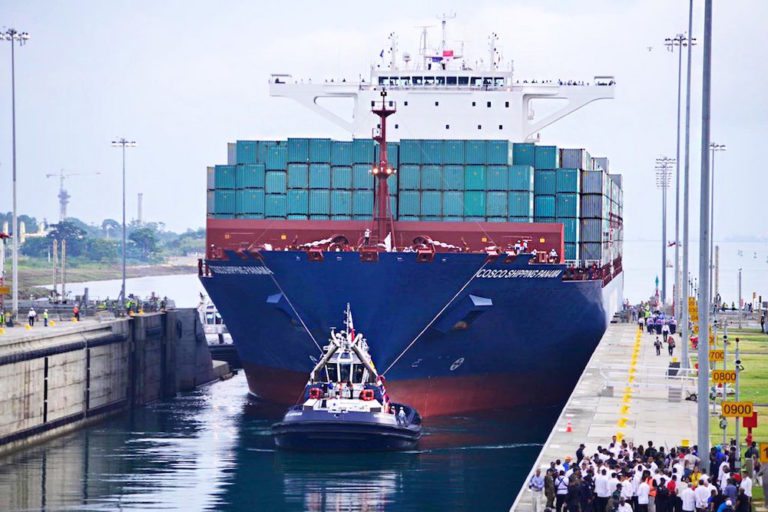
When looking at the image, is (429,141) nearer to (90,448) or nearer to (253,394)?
(253,394)

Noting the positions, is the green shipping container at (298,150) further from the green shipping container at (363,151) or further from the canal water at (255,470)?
the canal water at (255,470)

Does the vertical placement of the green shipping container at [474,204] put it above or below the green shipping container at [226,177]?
below

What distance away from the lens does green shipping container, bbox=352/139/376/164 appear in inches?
2394

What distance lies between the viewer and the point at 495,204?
198 ft

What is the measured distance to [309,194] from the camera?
61375 mm

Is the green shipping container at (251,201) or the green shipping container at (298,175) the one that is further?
the green shipping container at (251,201)

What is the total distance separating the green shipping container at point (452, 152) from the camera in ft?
200

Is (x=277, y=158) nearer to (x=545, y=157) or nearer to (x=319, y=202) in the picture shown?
(x=319, y=202)

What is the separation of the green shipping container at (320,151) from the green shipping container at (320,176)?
0.72 feet

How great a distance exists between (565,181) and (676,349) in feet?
41.7

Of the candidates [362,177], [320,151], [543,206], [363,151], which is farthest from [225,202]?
[543,206]

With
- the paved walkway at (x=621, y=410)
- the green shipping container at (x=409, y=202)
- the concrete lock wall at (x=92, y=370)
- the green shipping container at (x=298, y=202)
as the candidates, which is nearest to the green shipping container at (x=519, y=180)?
the green shipping container at (x=409, y=202)

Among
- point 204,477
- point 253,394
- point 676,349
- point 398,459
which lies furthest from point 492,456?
point 676,349

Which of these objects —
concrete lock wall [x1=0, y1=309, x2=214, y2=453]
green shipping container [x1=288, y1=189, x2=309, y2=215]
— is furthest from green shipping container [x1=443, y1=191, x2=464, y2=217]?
concrete lock wall [x1=0, y1=309, x2=214, y2=453]
